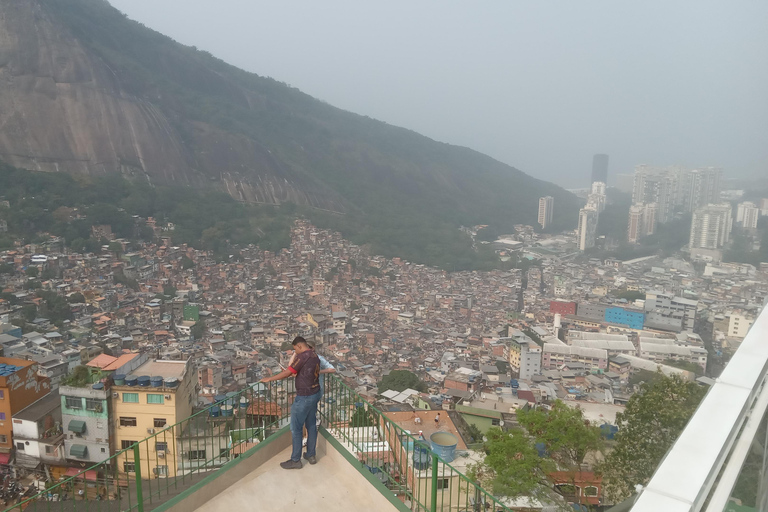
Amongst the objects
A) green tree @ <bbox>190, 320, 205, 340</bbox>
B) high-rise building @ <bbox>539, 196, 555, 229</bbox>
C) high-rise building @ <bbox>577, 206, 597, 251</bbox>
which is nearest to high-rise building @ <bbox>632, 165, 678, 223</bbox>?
high-rise building @ <bbox>577, 206, 597, 251</bbox>

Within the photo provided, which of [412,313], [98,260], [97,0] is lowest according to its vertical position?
[412,313]

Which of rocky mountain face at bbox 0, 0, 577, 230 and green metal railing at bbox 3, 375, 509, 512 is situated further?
rocky mountain face at bbox 0, 0, 577, 230

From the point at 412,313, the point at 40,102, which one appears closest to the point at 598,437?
the point at 412,313

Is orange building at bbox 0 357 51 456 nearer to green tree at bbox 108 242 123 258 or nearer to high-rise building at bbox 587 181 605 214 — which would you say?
green tree at bbox 108 242 123 258

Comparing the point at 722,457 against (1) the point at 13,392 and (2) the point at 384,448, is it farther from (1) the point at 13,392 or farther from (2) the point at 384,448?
(1) the point at 13,392

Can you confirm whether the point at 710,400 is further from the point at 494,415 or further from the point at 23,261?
the point at 23,261

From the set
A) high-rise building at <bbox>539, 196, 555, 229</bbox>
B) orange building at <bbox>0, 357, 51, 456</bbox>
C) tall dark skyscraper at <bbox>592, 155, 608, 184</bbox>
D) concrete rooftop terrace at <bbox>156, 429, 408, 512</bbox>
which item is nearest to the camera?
concrete rooftop terrace at <bbox>156, 429, 408, 512</bbox>
